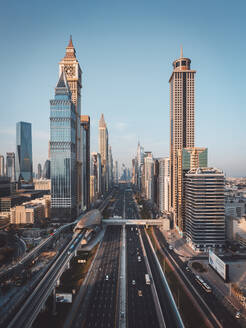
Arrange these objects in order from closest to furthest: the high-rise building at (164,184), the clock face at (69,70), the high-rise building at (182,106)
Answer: the high-rise building at (182,106) → the clock face at (69,70) → the high-rise building at (164,184)

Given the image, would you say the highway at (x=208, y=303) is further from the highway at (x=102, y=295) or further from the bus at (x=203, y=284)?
the highway at (x=102, y=295)

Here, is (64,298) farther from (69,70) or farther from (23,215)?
(69,70)

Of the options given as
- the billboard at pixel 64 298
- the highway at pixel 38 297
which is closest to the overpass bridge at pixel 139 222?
the highway at pixel 38 297

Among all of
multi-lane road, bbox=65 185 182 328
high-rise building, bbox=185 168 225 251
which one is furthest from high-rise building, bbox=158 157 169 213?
multi-lane road, bbox=65 185 182 328

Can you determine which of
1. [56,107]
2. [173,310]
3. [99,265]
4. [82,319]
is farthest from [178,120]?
[82,319]

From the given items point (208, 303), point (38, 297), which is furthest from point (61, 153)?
point (208, 303)

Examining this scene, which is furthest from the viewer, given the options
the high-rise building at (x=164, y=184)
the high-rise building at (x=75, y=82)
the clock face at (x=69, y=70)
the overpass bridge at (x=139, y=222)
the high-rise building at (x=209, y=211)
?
the high-rise building at (x=164, y=184)

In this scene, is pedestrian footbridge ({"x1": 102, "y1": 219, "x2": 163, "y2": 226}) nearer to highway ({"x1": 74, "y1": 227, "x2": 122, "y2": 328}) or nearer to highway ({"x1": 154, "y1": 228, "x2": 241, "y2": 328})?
highway ({"x1": 74, "y1": 227, "x2": 122, "y2": 328})
